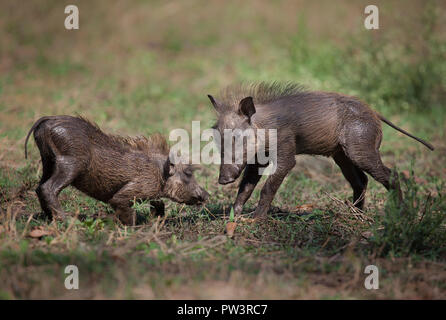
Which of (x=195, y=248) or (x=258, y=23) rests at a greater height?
(x=258, y=23)

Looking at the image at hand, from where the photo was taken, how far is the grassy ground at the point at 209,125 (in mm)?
4387

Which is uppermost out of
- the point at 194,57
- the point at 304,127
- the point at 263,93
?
the point at 194,57

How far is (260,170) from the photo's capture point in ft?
20.0

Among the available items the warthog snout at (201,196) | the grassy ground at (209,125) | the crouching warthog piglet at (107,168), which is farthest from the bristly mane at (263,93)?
the warthog snout at (201,196)

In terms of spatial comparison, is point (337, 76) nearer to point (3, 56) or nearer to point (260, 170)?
point (260, 170)

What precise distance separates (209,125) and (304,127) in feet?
11.0

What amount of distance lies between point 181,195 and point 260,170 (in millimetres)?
941

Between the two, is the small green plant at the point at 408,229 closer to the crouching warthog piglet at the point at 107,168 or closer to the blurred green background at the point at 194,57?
the crouching warthog piglet at the point at 107,168

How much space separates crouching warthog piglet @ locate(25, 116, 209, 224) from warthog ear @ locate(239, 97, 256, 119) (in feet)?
3.26

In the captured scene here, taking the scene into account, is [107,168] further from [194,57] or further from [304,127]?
[194,57]

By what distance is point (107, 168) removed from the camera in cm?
578

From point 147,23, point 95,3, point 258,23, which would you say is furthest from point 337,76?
point 95,3

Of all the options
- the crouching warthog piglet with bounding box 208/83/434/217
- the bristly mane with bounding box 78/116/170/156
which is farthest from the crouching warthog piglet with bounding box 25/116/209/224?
the crouching warthog piglet with bounding box 208/83/434/217

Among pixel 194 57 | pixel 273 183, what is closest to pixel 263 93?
pixel 273 183
